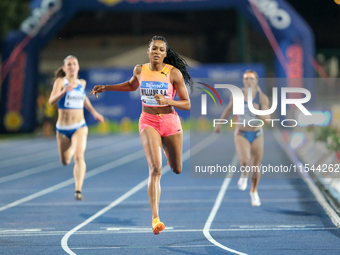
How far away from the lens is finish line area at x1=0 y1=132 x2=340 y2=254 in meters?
7.70

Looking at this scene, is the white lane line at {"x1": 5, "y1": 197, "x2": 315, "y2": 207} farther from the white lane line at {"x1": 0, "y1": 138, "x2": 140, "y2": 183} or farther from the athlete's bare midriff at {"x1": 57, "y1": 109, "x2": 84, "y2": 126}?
the white lane line at {"x1": 0, "y1": 138, "x2": 140, "y2": 183}

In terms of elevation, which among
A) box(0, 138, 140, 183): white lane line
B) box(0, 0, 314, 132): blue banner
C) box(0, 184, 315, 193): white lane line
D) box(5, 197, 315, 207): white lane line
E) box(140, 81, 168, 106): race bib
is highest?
box(0, 0, 314, 132): blue banner

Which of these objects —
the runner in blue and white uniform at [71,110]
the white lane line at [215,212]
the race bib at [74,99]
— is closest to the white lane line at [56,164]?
the white lane line at [215,212]

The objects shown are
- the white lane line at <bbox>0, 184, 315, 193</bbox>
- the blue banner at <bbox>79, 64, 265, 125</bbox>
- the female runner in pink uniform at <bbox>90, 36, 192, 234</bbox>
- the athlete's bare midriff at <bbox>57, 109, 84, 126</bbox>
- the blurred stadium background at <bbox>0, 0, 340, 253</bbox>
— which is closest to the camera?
the female runner in pink uniform at <bbox>90, 36, 192, 234</bbox>

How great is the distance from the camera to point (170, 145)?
26.2 feet

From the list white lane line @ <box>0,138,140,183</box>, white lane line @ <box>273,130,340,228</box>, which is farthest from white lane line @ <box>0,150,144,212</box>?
white lane line @ <box>273,130,340,228</box>

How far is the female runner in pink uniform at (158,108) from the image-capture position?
763 centimetres

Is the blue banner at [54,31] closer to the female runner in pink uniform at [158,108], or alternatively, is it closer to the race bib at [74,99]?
the race bib at [74,99]

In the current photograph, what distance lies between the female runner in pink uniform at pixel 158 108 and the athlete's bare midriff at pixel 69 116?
295cm

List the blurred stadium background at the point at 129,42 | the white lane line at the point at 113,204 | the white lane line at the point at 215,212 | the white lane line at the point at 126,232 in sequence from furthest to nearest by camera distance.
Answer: the blurred stadium background at the point at 129,42 → the white lane line at the point at 126,232 → the white lane line at the point at 113,204 → the white lane line at the point at 215,212

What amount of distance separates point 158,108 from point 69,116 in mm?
3348

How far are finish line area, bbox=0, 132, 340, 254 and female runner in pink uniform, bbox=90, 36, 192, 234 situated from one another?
0.80 meters

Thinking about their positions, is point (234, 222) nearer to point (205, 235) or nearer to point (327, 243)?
point (205, 235)

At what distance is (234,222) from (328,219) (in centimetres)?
127
